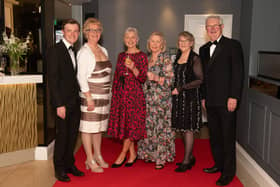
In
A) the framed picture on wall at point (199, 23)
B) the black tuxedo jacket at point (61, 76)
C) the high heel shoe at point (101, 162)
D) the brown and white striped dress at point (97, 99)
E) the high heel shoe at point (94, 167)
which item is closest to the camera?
the black tuxedo jacket at point (61, 76)

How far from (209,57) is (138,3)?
10.3ft

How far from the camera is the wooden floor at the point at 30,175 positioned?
345 centimetres

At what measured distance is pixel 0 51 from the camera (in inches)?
156

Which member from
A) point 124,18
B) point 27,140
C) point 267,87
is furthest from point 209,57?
point 124,18

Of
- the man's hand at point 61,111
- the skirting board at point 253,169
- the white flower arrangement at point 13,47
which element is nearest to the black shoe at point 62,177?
the man's hand at point 61,111

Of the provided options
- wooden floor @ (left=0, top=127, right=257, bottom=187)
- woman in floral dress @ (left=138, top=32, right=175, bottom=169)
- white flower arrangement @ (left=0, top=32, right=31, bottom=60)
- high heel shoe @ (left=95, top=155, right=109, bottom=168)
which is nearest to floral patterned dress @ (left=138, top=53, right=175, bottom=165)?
woman in floral dress @ (left=138, top=32, right=175, bottom=169)

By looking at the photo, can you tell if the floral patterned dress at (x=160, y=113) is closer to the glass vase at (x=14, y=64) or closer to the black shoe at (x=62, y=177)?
the black shoe at (x=62, y=177)

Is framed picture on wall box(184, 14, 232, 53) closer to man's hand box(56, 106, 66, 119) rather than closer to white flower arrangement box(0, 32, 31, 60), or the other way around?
white flower arrangement box(0, 32, 31, 60)

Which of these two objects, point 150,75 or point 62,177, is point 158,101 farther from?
point 62,177

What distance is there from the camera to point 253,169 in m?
3.74

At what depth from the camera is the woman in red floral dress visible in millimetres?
3576

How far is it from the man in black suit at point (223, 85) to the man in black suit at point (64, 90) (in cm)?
149

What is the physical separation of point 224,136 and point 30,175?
2.36 meters

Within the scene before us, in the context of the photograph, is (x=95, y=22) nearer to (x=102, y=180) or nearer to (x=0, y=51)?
(x=0, y=51)
